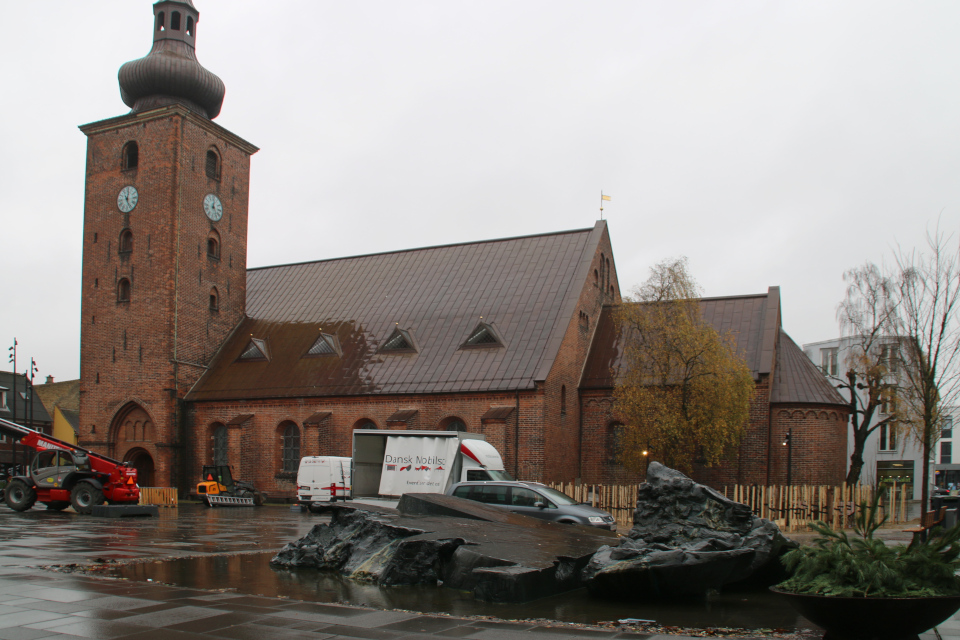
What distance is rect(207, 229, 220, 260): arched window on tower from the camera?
130 feet

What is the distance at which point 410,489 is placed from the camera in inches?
1049

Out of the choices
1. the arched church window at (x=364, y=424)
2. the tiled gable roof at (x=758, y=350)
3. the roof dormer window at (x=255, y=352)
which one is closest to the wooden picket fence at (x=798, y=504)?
the tiled gable roof at (x=758, y=350)

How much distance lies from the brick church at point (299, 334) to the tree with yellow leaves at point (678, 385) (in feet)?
12.1

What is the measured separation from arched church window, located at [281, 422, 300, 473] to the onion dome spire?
625 inches

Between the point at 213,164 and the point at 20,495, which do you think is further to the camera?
the point at 213,164

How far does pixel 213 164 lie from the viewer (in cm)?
4019

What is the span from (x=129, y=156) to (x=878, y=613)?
39431mm

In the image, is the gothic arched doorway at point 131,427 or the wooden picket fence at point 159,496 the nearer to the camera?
the wooden picket fence at point 159,496

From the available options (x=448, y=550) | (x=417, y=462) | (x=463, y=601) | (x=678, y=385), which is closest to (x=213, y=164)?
(x=417, y=462)

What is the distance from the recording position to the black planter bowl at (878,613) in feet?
21.4

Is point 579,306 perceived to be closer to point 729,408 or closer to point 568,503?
point 729,408

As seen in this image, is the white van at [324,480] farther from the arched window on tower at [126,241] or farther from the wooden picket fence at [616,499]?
the arched window on tower at [126,241]

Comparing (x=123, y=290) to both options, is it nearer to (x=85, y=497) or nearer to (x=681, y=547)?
(x=85, y=497)

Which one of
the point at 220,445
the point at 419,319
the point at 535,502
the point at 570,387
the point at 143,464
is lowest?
the point at 143,464
